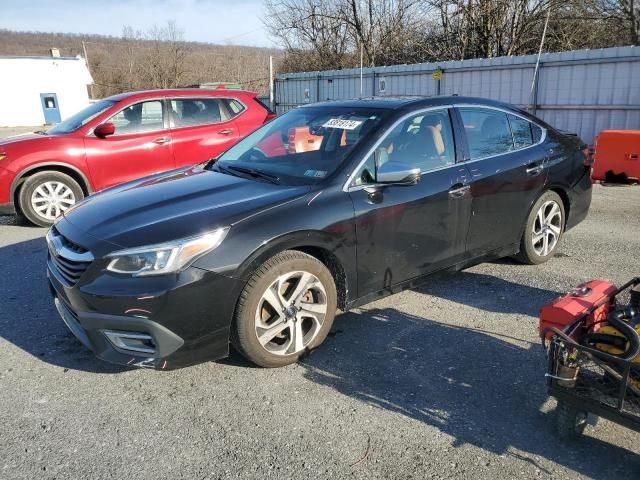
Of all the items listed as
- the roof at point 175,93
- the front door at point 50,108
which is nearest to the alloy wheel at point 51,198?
the roof at point 175,93

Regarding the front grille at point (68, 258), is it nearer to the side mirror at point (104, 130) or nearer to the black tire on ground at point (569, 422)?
the black tire on ground at point (569, 422)

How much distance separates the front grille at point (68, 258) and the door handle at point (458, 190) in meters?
2.51

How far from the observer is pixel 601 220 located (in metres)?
6.73

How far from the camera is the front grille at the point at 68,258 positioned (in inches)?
117

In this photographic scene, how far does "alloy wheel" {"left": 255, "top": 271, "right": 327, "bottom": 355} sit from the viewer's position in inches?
123

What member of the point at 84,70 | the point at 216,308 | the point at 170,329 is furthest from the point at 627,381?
the point at 84,70

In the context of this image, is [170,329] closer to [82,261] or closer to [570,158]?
[82,261]

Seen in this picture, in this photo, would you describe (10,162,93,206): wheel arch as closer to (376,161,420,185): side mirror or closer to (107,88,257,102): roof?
(107,88,257,102): roof

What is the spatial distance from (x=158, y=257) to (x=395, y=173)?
5.23ft

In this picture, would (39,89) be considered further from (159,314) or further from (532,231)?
(159,314)

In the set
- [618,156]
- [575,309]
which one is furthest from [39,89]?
[575,309]

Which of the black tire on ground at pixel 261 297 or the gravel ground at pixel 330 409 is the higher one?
the black tire on ground at pixel 261 297

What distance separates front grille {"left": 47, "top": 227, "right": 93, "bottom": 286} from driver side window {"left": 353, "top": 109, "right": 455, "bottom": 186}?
5.68ft

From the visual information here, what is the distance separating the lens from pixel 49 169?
6.90 metres
